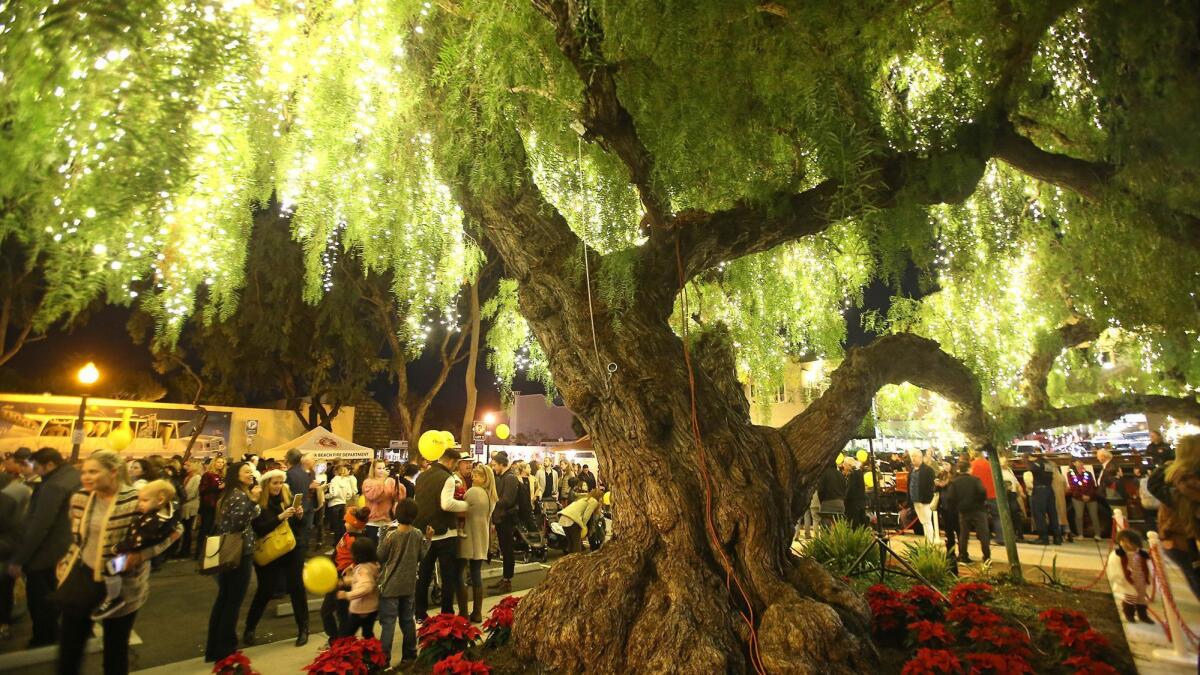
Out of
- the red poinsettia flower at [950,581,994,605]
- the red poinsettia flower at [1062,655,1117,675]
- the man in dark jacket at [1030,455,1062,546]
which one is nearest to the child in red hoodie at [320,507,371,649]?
the red poinsettia flower at [1062,655,1117,675]

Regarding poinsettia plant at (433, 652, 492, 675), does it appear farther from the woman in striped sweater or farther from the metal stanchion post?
the metal stanchion post

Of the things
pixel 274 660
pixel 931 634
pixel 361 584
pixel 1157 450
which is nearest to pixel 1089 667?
pixel 931 634

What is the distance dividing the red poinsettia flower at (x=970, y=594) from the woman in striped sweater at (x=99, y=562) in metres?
6.14

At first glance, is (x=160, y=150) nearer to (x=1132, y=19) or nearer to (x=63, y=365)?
(x=1132, y=19)

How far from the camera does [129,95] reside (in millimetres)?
2721

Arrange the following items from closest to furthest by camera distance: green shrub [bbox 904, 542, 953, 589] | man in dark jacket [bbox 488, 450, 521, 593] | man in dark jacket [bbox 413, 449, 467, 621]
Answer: man in dark jacket [bbox 413, 449, 467, 621], green shrub [bbox 904, 542, 953, 589], man in dark jacket [bbox 488, 450, 521, 593]

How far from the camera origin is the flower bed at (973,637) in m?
3.74

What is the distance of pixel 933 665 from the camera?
3.70 m

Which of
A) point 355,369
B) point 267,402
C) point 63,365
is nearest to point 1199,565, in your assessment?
point 355,369

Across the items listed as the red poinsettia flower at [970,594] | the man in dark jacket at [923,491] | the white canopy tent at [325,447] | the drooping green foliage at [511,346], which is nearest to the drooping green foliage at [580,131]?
the red poinsettia flower at [970,594]

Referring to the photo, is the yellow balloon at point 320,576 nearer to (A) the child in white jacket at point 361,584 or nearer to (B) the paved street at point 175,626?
(A) the child in white jacket at point 361,584

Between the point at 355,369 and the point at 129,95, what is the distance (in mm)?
19903

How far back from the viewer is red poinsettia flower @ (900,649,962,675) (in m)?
3.69

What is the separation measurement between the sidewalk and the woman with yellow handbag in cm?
14
